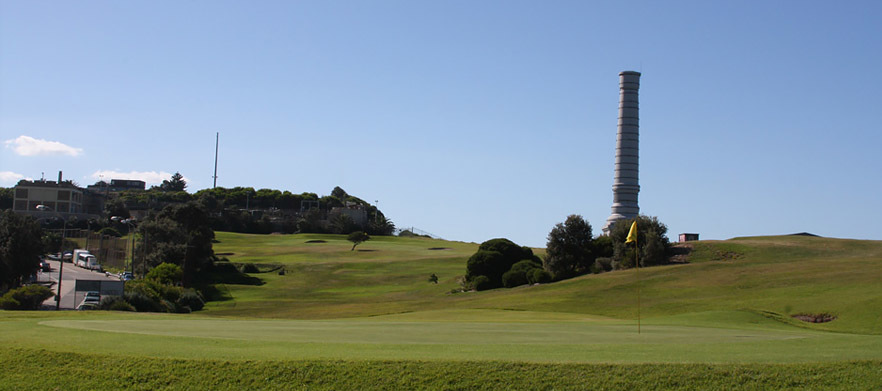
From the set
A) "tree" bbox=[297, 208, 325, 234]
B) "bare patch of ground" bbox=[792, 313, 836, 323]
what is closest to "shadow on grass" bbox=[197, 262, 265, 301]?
"bare patch of ground" bbox=[792, 313, 836, 323]

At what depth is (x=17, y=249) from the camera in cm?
6412

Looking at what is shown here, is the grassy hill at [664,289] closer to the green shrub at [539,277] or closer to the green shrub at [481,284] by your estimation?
the green shrub at [539,277]

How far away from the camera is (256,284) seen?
286 ft

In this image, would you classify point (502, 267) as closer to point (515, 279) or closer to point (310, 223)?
point (515, 279)

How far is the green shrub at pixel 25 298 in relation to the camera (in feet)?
154

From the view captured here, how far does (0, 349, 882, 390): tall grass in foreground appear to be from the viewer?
521 inches

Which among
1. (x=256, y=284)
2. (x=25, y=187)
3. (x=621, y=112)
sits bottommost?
(x=256, y=284)

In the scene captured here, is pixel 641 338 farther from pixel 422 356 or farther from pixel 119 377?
pixel 119 377

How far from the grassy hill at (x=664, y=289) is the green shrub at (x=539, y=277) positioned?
7.44 feet

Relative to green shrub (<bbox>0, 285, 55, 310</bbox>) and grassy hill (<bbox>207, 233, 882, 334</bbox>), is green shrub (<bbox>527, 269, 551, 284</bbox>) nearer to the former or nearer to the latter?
grassy hill (<bbox>207, 233, 882, 334</bbox>)

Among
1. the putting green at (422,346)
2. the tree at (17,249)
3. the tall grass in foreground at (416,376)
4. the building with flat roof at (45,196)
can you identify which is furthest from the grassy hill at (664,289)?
the building with flat roof at (45,196)

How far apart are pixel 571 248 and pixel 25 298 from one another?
4396 cm

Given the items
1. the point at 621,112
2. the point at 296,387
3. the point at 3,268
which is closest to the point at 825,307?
the point at 296,387

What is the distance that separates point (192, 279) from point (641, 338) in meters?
72.8
